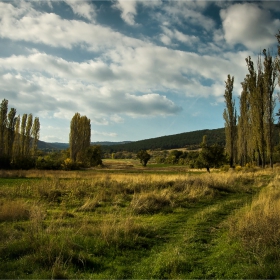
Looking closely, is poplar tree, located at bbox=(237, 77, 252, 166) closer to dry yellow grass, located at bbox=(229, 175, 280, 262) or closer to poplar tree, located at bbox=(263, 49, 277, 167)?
poplar tree, located at bbox=(263, 49, 277, 167)

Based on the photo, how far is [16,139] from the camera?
49156 mm

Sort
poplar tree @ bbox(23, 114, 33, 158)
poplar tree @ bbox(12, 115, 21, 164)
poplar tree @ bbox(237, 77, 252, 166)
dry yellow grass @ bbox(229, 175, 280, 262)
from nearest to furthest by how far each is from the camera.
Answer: dry yellow grass @ bbox(229, 175, 280, 262)
poplar tree @ bbox(237, 77, 252, 166)
poplar tree @ bbox(12, 115, 21, 164)
poplar tree @ bbox(23, 114, 33, 158)

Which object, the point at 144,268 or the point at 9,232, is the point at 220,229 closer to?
the point at 144,268

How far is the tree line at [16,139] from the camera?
1613 inches

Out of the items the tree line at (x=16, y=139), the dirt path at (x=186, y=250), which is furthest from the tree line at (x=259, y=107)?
the tree line at (x=16, y=139)

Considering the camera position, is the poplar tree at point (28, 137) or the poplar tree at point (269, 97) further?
the poplar tree at point (28, 137)

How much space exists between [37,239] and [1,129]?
45.2 metres

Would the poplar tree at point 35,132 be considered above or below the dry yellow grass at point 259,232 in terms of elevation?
above

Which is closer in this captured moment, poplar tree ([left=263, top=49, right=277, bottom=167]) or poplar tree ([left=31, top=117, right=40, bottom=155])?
poplar tree ([left=263, top=49, right=277, bottom=167])

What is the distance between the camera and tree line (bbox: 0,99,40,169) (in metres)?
41.0

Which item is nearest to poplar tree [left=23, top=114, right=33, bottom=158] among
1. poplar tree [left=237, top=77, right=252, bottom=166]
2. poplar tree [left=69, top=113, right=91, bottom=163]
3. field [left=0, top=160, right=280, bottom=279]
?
poplar tree [left=69, top=113, right=91, bottom=163]

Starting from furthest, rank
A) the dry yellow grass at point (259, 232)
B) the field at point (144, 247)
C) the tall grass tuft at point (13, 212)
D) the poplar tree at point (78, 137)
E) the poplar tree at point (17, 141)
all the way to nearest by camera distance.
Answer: the poplar tree at point (78, 137)
the poplar tree at point (17, 141)
the tall grass tuft at point (13, 212)
the dry yellow grass at point (259, 232)
the field at point (144, 247)

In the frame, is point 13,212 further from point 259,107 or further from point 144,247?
point 259,107

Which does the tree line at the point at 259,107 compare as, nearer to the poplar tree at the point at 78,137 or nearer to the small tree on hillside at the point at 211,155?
the small tree on hillside at the point at 211,155
